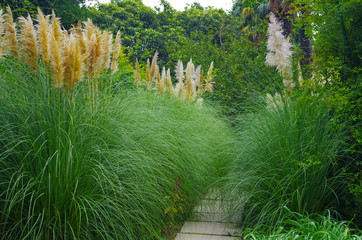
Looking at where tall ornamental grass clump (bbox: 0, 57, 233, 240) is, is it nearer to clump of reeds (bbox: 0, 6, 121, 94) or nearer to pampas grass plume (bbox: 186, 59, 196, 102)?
clump of reeds (bbox: 0, 6, 121, 94)

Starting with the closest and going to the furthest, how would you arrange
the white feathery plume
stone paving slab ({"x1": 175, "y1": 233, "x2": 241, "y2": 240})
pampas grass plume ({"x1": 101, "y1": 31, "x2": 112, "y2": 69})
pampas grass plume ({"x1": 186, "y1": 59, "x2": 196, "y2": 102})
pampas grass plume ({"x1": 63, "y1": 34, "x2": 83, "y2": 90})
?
1. pampas grass plume ({"x1": 63, "y1": 34, "x2": 83, "y2": 90})
2. stone paving slab ({"x1": 175, "y1": 233, "x2": 241, "y2": 240})
3. pampas grass plume ({"x1": 101, "y1": 31, "x2": 112, "y2": 69})
4. the white feathery plume
5. pampas grass plume ({"x1": 186, "y1": 59, "x2": 196, "y2": 102})

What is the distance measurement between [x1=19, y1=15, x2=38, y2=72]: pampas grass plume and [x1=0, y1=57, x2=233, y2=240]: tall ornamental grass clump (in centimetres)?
18

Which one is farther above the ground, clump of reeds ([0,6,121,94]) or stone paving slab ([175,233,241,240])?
clump of reeds ([0,6,121,94])

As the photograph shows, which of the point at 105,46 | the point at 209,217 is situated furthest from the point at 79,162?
the point at 209,217

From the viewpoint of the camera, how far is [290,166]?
3.21 metres

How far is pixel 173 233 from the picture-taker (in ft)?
10.5

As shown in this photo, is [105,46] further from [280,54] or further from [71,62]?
[280,54]

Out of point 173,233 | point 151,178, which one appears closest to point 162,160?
point 151,178

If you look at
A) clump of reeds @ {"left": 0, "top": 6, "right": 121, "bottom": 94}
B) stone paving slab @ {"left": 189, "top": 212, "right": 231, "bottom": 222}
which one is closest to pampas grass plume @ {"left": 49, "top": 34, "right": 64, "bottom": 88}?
clump of reeds @ {"left": 0, "top": 6, "right": 121, "bottom": 94}

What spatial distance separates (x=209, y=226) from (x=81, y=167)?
1564 millimetres

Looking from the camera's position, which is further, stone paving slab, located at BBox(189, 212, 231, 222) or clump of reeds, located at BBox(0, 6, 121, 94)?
stone paving slab, located at BBox(189, 212, 231, 222)

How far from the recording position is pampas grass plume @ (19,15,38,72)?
9.52 feet

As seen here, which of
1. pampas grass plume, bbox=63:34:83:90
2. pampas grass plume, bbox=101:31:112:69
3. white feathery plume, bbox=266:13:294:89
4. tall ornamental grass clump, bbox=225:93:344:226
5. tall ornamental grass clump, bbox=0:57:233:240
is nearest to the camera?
tall ornamental grass clump, bbox=0:57:233:240

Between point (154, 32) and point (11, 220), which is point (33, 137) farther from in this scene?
point (154, 32)
